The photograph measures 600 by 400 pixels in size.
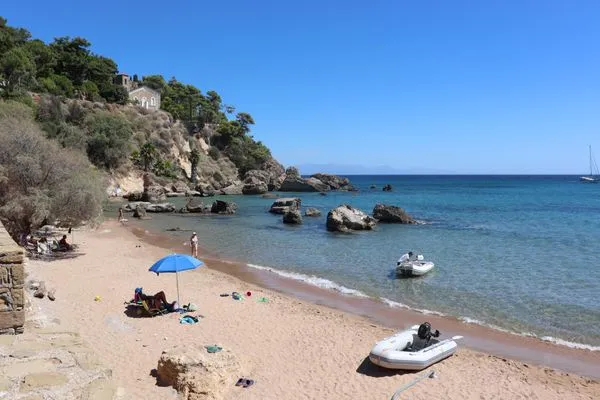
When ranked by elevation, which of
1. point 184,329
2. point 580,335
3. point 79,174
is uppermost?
point 79,174

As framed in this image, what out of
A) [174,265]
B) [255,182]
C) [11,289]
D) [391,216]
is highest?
[255,182]

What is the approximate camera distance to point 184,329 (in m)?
11.9

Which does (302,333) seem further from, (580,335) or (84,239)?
(84,239)

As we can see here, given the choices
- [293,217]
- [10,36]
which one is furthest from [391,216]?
[10,36]

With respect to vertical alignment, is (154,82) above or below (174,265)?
above

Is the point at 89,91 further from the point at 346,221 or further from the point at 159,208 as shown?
the point at 346,221

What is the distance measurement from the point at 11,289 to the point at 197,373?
333cm

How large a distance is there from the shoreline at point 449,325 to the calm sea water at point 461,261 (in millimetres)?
604

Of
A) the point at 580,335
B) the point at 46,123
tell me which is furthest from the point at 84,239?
the point at 46,123

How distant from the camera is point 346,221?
33.6m

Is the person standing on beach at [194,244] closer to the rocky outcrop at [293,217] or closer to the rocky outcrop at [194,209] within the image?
the rocky outcrop at [293,217]

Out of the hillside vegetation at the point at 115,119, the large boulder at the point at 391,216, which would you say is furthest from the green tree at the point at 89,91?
the large boulder at the point at 391,216

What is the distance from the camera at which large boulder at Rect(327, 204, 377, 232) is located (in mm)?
33219

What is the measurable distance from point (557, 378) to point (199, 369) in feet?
26.4
